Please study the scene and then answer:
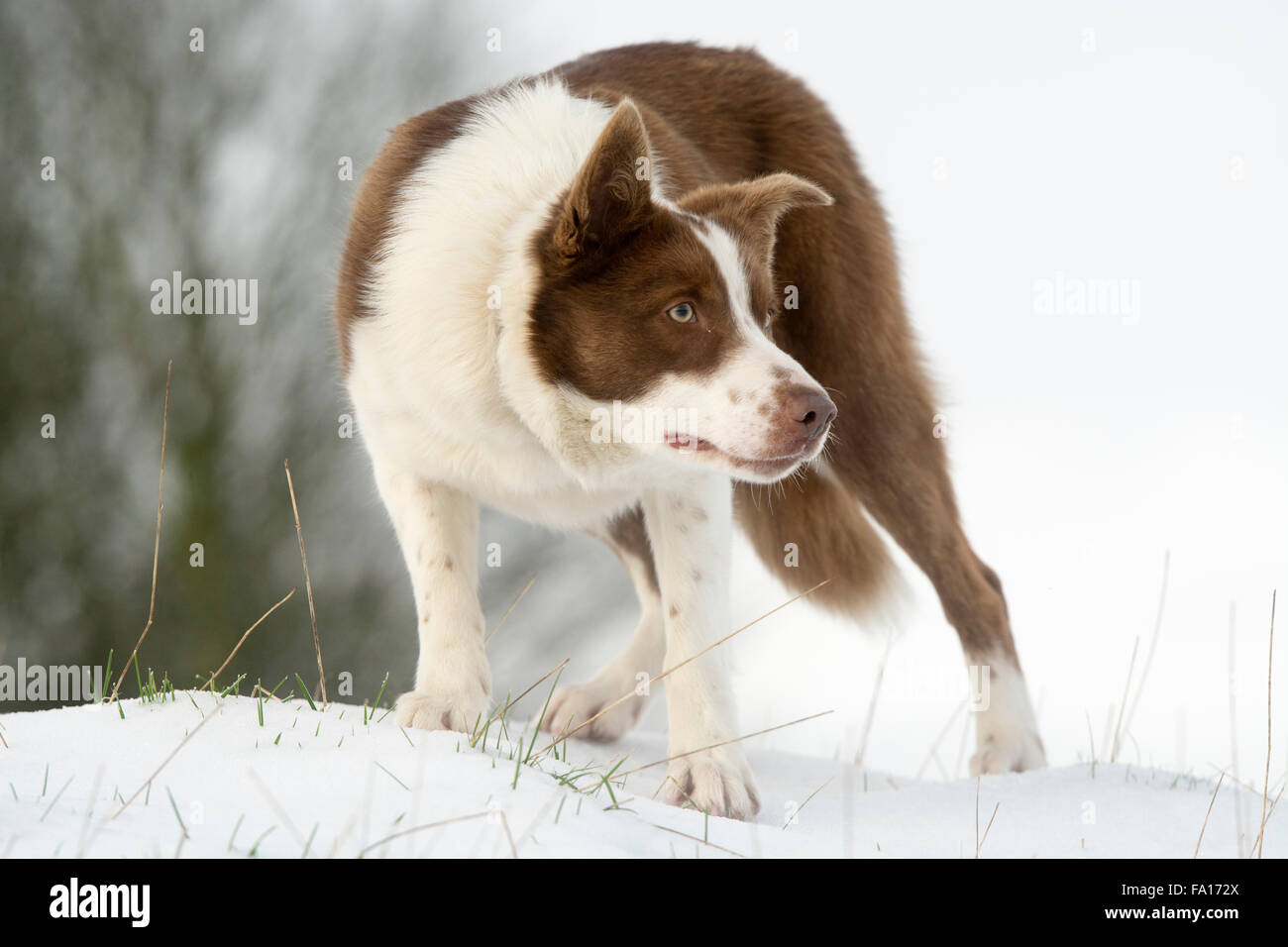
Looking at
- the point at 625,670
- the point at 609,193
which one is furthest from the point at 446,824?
the point at 625,670

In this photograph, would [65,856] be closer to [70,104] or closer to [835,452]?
[835,452]

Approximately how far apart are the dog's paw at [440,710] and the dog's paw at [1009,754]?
1.84 meters

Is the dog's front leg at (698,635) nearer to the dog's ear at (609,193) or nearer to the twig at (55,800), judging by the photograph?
the dog's ear at (609,193)

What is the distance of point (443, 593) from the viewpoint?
3.63 meters

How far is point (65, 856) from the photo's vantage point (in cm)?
191

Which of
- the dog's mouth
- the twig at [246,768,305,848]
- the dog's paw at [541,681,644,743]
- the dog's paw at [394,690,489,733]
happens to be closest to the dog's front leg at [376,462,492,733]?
the dog's paw at [394,690,489,733]

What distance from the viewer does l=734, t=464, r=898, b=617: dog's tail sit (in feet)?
15.9

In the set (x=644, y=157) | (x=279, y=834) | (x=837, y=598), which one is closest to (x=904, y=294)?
(x=837, y=598)

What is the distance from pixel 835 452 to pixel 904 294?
794 millimetres

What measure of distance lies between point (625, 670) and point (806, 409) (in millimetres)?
1787

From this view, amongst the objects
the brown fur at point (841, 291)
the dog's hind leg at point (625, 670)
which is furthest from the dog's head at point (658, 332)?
the dog's hind leg at point (625, 670)

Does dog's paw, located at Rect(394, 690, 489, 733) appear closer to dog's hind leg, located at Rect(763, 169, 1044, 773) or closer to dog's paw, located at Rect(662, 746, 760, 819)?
dog's paw, located at Rect(662, 746, 760, 819)

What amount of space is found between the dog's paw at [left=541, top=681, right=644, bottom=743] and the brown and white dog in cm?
1

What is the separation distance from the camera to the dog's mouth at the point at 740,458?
3.01 m
